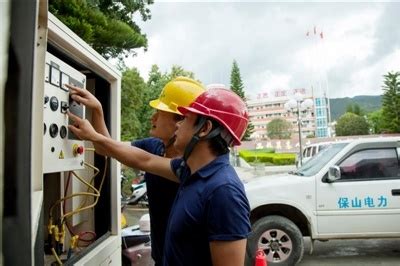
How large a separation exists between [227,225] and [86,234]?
149 centimetres

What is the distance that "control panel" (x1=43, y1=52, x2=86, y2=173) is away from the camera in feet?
5.90

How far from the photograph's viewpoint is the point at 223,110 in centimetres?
187

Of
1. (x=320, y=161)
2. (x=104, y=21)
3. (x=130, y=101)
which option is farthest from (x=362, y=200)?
(x=130, y=101)

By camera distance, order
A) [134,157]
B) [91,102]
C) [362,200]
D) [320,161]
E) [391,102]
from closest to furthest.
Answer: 1. [91,102]
2. [134,157]
3. [362,200]
4. [320,161]
5. [391,102]

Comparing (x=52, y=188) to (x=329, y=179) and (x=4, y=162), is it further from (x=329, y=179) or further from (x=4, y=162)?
(x=329, y=179)

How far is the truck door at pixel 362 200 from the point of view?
587 cm

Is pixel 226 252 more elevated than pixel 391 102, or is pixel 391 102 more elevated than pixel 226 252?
pixel 391 102

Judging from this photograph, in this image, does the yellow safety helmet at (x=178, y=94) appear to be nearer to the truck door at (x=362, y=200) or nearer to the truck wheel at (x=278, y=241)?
the truck wheel at (x=278, y=241)

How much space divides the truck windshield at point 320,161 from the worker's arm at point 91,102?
13.9ft

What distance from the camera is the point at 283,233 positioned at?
5.75 m

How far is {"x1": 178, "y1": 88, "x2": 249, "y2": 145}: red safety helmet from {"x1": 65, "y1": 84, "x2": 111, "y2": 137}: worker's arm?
588 millimetres

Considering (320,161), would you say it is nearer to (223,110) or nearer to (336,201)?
(336,201)

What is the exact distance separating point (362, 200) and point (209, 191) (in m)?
4.81

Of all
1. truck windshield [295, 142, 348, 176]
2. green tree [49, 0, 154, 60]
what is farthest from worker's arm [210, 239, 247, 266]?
green tree [49, 0, 154, 60]
